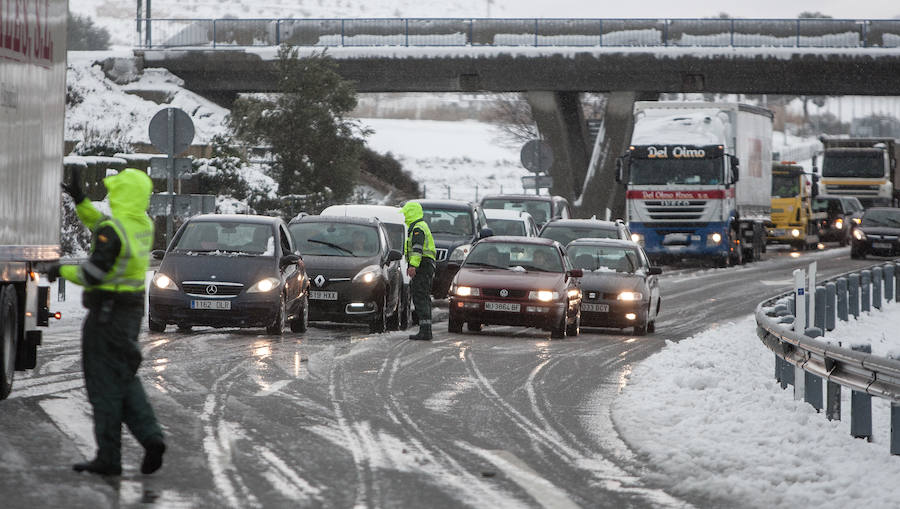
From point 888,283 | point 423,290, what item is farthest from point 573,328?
point 888,283

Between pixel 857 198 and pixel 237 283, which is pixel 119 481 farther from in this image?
pixel 857 198

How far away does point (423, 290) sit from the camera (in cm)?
2039

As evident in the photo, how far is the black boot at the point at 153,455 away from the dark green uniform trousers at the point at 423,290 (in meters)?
11.0

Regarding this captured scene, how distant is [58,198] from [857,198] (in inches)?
2058

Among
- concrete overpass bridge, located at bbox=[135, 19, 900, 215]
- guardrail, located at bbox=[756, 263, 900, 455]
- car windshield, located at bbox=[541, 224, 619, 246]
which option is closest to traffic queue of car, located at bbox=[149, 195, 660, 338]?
guardrail, located at bbox=[756, 263, 900, 455]

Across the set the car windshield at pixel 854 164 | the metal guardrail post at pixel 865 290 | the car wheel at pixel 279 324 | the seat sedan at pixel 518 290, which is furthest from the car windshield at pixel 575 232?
the car windshield at pixel 854 164

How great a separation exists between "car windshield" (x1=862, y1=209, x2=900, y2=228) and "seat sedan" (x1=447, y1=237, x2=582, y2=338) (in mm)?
29374

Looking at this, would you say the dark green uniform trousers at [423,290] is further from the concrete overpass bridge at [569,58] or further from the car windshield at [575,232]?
the concrete overpass bridge at [569,58]

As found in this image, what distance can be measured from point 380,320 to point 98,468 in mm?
12771

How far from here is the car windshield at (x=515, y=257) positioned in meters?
22.4

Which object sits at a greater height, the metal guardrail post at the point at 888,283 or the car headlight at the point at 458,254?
the car headlight at the point at 458,254

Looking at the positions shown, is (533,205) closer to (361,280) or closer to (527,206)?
(527,206)

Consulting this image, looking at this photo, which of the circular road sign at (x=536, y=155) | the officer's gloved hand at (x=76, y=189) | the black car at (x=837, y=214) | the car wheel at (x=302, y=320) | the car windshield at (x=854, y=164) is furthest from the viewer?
the car windshield at (x=854, y=164)

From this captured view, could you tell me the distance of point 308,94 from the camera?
139 ft
